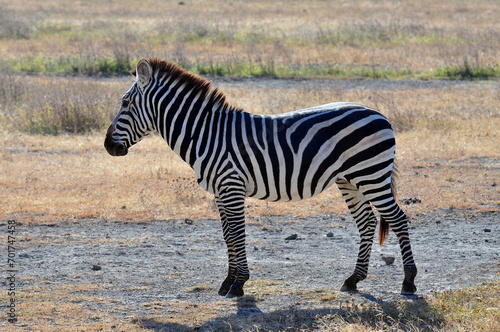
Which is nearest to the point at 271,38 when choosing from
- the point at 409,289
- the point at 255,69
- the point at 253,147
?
the point at 255,69

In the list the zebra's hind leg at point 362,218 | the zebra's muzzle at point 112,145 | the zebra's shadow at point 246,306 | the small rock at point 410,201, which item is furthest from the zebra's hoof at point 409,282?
the small rock at point 410,201

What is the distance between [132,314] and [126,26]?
32.1 meters

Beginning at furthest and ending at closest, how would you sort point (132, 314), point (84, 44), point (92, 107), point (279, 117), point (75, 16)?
point (75, 16) < point (84, 44) < point (92, 107) < point (279, 117) < point (132, 314)

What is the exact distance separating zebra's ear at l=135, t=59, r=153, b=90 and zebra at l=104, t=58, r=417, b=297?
1 cm

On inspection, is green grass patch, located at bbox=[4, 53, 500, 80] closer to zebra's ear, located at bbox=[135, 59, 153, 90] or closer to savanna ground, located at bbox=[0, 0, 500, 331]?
savanna ground, located at bbox=[0, 0, 500, 331]

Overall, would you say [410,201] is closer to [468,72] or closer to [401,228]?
[401,228]

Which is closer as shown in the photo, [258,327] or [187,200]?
[258,327]

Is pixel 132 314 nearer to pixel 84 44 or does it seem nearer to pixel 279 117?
pixel 279 117

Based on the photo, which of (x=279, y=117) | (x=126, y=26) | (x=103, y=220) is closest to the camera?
(x=279, y=117)

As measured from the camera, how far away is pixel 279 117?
22.5 feet

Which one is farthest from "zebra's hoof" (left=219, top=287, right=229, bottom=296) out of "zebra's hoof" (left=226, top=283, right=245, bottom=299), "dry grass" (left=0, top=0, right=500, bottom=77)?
"dry grass" (left=0, top=0, right=500, bottom=77)

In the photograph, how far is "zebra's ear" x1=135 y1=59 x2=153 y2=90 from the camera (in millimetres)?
6715

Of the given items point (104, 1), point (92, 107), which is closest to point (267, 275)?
point (92, 107)

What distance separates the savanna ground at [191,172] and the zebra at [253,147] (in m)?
0.76
